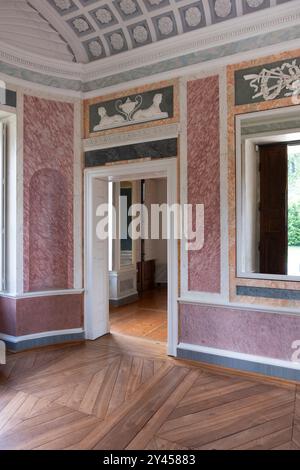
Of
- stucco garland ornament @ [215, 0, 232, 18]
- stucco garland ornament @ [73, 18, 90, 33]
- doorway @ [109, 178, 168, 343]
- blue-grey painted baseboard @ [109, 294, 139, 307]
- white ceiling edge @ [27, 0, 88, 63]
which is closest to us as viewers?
stucco garland ornament @ [215, 0, 232, 18]

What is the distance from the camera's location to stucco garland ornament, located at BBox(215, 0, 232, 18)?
3.59 m

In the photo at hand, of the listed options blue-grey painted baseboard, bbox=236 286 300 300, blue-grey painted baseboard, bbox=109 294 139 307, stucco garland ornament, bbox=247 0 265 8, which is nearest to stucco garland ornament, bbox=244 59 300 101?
stucco garland ornament, bbox=247 0 265 8

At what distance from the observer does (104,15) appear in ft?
13.4

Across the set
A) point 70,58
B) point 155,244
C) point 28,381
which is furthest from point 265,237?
point 155,244

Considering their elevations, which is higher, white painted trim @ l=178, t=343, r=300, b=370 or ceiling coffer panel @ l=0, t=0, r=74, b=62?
A: ceiling coffer panel @ l=0, t=0, r=74, b=62

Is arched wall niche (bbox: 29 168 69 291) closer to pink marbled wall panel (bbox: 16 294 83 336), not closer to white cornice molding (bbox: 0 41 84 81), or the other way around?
pink marbled wall panel (bbox: 16 294 83 336)

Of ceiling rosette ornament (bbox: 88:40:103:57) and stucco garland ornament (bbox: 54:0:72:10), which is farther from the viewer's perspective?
ceiling rosette ornament (bbox: 88:40:103:57)

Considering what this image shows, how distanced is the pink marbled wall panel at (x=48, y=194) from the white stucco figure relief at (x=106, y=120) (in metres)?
0.42

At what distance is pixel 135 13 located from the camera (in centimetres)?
396

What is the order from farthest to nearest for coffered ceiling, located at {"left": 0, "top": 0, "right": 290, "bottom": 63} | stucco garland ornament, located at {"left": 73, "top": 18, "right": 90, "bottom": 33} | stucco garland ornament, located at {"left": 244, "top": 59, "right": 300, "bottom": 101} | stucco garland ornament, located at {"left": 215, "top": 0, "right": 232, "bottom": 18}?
stucco garland ornament, located at {"left": 73, "top": 18, "right": 90, "bottom": 33}
coffered ceiling, located at {"left": 0, "top": 0, "right": 290, "bottom": 63}
stucco garland ornament, located at {"left": 215, "top": 0, "right": 232, "bottom": 18}
stucco garland ornament, located at {"left": 244, "top": 59, "right": 300, "bottom": 101}

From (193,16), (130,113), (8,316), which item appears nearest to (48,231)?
(8,316)

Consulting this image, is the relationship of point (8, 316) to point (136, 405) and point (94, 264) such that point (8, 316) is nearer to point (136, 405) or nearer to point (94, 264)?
point (94, 264)

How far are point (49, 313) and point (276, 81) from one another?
402cm

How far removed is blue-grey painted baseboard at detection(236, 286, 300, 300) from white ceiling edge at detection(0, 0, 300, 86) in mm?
2708
